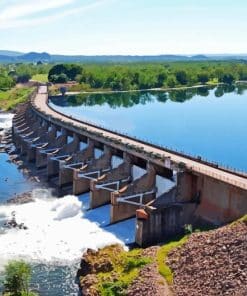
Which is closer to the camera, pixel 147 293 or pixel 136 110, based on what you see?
pixel 147 293

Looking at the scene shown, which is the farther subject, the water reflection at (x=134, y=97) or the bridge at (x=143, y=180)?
the water reflection at (x=134, y=97)

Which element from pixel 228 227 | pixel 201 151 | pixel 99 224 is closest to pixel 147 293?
pixel 228 227

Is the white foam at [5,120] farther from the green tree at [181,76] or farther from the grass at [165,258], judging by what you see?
the green tree at [181,76]

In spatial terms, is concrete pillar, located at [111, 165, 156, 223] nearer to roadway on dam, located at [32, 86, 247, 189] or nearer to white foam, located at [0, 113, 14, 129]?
roadway on dam, located at [32, 86, 247, 189]

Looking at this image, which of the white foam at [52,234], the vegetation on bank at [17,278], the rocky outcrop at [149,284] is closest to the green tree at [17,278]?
the vegetation on bank at [17,278]

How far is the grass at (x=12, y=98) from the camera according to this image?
462ft

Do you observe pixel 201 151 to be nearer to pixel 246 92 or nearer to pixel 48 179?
pixel 48 179

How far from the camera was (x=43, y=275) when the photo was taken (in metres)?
40.6

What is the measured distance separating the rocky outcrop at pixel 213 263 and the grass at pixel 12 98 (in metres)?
106

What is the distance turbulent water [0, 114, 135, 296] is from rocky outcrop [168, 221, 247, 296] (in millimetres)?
7956

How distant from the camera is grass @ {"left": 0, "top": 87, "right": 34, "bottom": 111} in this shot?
141 metres

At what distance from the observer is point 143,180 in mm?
53094

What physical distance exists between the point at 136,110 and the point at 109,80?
53687 millimetres

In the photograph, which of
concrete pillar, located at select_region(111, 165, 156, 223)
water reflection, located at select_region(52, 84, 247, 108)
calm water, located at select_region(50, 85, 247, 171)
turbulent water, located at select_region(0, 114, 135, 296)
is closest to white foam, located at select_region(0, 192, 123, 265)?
turbulent water, located at select_region(0, 114, 135, 296)
